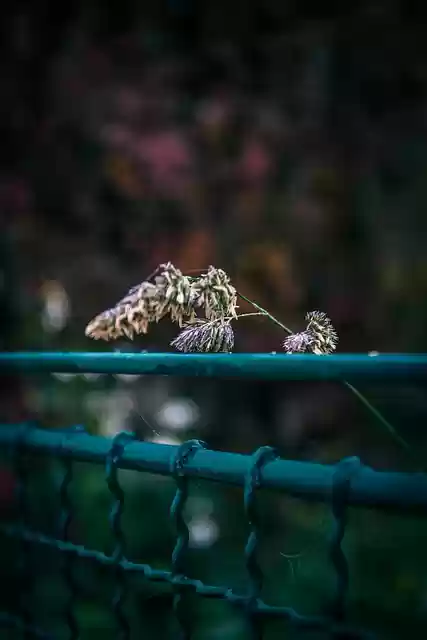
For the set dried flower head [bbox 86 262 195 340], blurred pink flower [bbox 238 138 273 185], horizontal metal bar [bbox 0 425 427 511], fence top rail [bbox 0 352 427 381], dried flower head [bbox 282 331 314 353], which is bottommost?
horizontal metal bar [bbox 0 425 427 511]

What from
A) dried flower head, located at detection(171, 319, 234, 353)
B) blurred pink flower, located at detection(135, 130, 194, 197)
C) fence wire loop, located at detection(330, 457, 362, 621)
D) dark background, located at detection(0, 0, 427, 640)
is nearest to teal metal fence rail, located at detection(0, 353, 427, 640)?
fence wire loop, located at detection(330, 457, 362, 621)

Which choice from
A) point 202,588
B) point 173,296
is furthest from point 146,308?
point 202,588

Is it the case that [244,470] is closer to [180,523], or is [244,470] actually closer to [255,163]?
[180,523]

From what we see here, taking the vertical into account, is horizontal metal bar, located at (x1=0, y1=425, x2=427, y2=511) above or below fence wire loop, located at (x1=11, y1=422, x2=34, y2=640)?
above

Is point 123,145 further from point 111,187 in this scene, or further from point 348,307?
point 348,307

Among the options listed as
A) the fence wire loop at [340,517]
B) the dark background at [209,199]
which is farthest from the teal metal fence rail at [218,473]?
the dark background at [209,199]

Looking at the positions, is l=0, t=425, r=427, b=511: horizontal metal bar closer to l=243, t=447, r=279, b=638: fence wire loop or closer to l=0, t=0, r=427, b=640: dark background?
l=243, t=447, r=279, b=638: fence wire loop

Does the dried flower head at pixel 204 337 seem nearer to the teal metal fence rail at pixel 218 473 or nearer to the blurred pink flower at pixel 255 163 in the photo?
the teal metal fence rail at pixel 218 473
